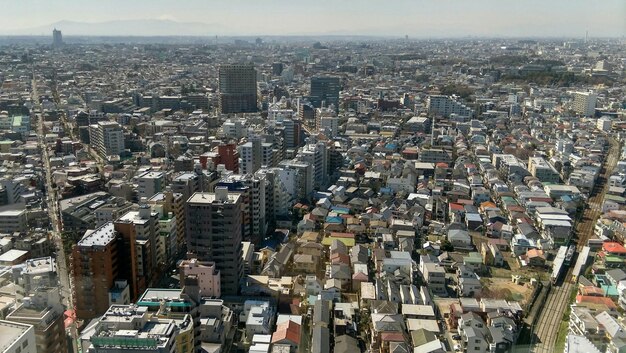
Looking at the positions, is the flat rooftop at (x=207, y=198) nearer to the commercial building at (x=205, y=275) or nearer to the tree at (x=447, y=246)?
the commercial building at (x=205, y=275)

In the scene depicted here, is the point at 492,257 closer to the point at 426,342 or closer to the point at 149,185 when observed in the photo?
the point at 426,342

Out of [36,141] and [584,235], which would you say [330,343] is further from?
[36,141]

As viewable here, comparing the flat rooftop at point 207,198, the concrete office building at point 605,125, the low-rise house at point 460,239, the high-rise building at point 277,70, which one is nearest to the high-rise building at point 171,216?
the flat rooftop at point 207,198

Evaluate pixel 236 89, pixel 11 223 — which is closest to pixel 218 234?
pixel 11 223

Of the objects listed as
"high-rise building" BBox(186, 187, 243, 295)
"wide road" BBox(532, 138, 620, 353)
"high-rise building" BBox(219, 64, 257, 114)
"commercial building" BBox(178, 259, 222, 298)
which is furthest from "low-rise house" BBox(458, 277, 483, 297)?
"high-rise building" BBox(219, 64, 257, 114)

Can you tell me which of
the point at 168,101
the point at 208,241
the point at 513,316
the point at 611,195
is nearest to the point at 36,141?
the point at 168,101
